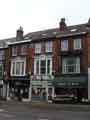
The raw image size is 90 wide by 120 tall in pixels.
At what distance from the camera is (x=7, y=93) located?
36.9 m

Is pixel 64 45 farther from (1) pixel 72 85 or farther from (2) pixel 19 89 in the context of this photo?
(2) pixel 19 89

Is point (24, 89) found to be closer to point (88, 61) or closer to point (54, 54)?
point (54, 54)

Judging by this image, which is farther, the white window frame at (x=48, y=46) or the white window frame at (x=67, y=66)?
the white window frame at (x=48, y=46)

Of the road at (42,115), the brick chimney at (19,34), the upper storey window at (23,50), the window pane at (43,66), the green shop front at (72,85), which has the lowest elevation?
the road at (42,115)

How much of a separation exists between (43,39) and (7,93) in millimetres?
10538

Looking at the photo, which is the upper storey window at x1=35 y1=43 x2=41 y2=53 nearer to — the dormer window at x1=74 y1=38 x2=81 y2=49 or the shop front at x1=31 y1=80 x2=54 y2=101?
the shop front at x1=31 y1=80 x2=54 y2=101

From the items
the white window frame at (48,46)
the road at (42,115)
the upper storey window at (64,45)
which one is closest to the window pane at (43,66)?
the white window frame at (48,46)

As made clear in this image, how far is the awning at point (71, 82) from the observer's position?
97.5 feet

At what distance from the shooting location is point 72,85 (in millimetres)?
30406

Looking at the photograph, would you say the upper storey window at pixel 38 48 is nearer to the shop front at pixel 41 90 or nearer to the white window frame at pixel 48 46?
the white window frame at pixel 48 46

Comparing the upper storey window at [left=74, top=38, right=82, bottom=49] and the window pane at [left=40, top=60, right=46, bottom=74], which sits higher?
the upper storey window at [left=74, top=38, right=82, bottom=49]

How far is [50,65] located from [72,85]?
4.95 m

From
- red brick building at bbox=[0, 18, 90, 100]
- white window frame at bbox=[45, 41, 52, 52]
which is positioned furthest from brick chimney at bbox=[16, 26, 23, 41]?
white window frame at bbox=[45, 41, 52, 52]

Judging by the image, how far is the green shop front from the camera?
2980 cm
